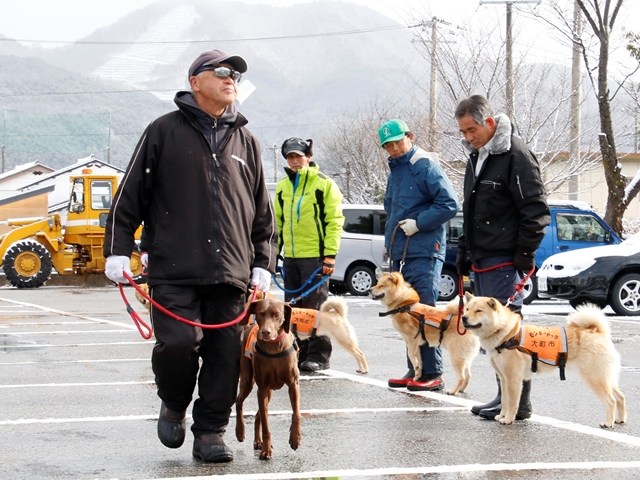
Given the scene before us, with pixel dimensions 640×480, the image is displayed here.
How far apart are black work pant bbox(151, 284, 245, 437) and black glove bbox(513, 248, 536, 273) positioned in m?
2.11

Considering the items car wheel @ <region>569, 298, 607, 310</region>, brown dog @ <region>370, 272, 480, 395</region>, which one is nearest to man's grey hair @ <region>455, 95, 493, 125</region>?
brown dog @ <region>370, 272, 480, 395</region>

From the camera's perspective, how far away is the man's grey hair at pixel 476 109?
6.64m

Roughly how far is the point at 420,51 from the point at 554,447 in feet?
81.0

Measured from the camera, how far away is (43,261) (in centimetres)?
2395

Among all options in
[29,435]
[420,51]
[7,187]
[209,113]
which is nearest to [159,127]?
[209,113]

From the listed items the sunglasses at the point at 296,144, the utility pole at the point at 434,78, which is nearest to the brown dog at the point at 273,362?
the sunglasses at the point at 296,144

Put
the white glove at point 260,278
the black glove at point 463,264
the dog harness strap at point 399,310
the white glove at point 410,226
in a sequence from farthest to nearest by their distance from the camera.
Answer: the dog harness strap at point 399,310, the white glove at point 410,226, the black glove at point 463,264, the white glove at point 260,278

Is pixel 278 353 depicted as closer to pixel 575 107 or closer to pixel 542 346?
pixel 542 346

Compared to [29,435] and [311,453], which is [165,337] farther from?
[29,435]

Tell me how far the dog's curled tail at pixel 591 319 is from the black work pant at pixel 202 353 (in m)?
2.51

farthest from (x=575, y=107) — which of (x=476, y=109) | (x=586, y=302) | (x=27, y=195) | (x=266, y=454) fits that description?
(x=27, y=195)

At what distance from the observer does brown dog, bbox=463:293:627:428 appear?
6430mm

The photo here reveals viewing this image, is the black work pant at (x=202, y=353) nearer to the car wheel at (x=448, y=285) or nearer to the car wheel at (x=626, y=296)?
the car wheel at (x=626, y=296)

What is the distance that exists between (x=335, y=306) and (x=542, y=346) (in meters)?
2.94
